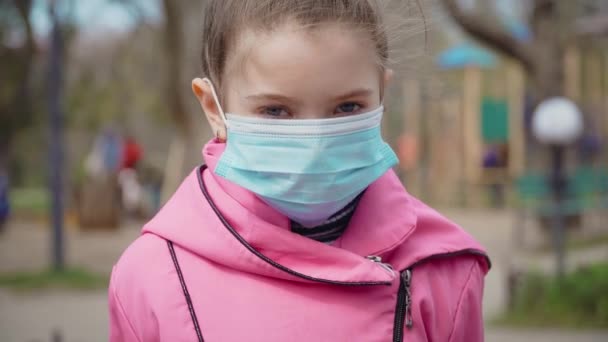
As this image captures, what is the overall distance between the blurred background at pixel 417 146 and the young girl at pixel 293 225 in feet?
1.02

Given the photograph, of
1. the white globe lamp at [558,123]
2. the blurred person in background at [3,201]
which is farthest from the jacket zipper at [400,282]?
the blurred person in background at [3,201]

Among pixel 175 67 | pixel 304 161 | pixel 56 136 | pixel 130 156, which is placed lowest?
pixel 130 156

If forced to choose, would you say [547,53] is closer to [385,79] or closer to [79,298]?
[79,298]

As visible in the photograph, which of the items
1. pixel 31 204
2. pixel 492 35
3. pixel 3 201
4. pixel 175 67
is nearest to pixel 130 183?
pixel 31 204

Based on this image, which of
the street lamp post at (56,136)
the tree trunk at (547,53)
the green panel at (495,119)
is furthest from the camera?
the green panel at (495,119)

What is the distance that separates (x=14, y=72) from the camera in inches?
642

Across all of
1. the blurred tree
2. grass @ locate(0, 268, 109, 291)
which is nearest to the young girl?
grass @ locate(0, 268, 109, 291)

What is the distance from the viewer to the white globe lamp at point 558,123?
6926mm

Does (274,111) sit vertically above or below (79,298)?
above

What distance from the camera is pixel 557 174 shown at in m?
7.39

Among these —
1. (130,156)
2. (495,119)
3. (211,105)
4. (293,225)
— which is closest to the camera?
(293,225)

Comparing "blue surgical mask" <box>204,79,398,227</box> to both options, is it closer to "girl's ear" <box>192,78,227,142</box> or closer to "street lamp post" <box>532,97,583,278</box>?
"girl's ear" <box>192,78,227,142</box>

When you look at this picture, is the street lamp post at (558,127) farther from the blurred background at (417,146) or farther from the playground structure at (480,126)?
the playground structure at (480,126)

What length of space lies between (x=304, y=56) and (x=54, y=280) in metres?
6.86
